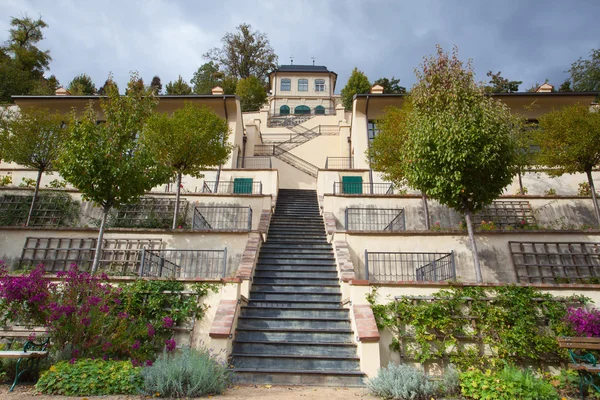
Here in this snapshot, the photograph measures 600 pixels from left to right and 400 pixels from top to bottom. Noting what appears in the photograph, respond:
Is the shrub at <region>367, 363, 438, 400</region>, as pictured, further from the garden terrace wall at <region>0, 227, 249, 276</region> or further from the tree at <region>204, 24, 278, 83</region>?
the tree at <region>204, 24, 278, 83</region>

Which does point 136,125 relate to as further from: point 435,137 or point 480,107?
point 480,107

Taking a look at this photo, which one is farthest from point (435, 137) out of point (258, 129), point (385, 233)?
point (258, 129)

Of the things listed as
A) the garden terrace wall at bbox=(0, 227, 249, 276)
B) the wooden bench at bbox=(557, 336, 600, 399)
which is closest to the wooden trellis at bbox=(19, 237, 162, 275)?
the garden terrace wall at bbox=(0, 227, 249, 276)

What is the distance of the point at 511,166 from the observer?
432 inches

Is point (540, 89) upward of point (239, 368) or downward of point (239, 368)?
upward

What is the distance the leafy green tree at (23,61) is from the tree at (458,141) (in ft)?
94.6

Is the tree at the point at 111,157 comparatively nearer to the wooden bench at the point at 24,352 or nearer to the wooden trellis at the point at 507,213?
the wooden bench at the point at 24,352

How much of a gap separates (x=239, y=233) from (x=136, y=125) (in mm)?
4283

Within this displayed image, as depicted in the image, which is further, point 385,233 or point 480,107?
point 385,233

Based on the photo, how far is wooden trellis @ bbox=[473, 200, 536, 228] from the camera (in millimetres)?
14688

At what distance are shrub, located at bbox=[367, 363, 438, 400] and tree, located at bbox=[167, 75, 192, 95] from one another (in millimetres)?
34270

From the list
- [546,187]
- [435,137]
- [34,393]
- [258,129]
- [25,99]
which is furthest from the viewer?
[258,129]

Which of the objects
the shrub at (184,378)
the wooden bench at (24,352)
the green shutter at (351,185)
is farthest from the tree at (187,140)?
the shrub at (184,378)

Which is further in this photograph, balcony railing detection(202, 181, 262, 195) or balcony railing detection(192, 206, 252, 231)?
balcony railing detection(202, 181, 262, 195)
